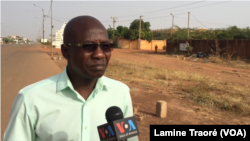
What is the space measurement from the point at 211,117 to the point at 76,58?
4.77 m

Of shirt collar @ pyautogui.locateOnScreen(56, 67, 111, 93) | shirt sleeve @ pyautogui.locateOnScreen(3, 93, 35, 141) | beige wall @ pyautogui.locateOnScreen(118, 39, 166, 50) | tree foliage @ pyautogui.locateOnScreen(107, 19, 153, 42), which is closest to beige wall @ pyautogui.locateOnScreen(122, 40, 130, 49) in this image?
beige wall @ pyautogui.locateOnScreen(118, 39, 166, 50)

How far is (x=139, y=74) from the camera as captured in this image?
37.7ft

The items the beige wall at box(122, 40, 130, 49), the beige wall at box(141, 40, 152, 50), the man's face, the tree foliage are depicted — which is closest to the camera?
the man's face

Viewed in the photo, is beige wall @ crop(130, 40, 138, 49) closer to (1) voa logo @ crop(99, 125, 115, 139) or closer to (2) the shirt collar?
(2) the shirt collar

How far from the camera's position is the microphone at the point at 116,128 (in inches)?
37.8

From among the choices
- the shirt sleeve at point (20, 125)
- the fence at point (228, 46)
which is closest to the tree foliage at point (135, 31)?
the fence at point (228, 46)

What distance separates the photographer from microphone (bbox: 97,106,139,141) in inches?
37.8

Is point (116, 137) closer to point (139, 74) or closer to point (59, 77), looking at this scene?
point (59, 77)

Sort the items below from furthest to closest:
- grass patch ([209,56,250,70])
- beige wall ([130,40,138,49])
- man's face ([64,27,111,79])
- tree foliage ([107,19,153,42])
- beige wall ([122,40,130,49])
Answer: beige wall ([122,40,130,49])
beige wall ([130,40,138,49])
tree foliage ([107,19,153,42])
grass patch ([209,56,250,70])
man's face ([64,27,111,79])

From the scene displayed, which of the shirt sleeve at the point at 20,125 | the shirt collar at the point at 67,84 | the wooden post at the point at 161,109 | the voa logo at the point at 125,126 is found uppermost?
the shirt collar at the point at 67,84

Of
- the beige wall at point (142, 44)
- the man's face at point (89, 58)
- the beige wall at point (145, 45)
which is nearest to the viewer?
the man's face at point (89, 58)

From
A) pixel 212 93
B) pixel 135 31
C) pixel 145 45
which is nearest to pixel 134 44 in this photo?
pixel 145 45

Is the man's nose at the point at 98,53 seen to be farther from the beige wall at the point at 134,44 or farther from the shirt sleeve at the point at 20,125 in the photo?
the beige wall at the point at 134,44

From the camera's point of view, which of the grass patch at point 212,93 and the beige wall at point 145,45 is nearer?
the grass patch at point 212,93
